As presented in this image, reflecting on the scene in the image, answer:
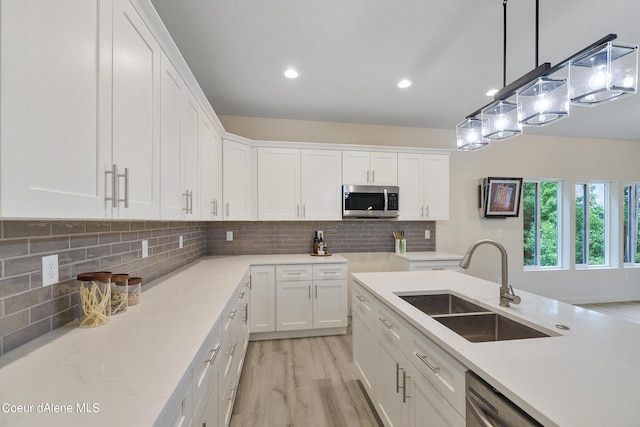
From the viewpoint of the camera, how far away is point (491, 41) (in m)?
2.01

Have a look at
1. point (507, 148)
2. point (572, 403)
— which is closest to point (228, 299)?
point (572, 403)

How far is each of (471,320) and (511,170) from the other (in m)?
3.71

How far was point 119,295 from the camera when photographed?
1.34 meters

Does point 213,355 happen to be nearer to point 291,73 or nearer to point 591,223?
point 291,73

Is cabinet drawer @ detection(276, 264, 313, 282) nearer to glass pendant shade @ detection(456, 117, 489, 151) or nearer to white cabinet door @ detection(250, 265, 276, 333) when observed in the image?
white cabinet door @ detection(250, 265, 276, 333)

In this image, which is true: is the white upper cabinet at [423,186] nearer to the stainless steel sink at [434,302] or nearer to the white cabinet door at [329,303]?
the white cabinet door at [329,303]

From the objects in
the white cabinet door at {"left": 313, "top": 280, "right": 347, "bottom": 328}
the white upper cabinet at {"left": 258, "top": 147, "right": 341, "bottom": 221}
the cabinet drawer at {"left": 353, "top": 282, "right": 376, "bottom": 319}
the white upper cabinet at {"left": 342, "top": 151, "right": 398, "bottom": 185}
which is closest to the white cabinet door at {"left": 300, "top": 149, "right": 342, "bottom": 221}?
the white upper cabinet at {"left": 258, "top": 147, "right": 341, "bottom": 221}

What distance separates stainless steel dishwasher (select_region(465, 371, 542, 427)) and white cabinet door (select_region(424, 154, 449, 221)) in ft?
9.62

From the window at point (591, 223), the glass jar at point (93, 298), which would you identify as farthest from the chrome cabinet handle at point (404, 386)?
the window at point (591, 223)

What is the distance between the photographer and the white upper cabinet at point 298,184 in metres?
3.30

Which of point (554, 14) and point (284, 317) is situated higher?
point (554, 14)

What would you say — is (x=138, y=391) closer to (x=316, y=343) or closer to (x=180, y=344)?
(x=180, y=344)

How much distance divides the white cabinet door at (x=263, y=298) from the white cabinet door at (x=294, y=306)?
0.19 feet

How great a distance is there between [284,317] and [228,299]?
161 centimetres
